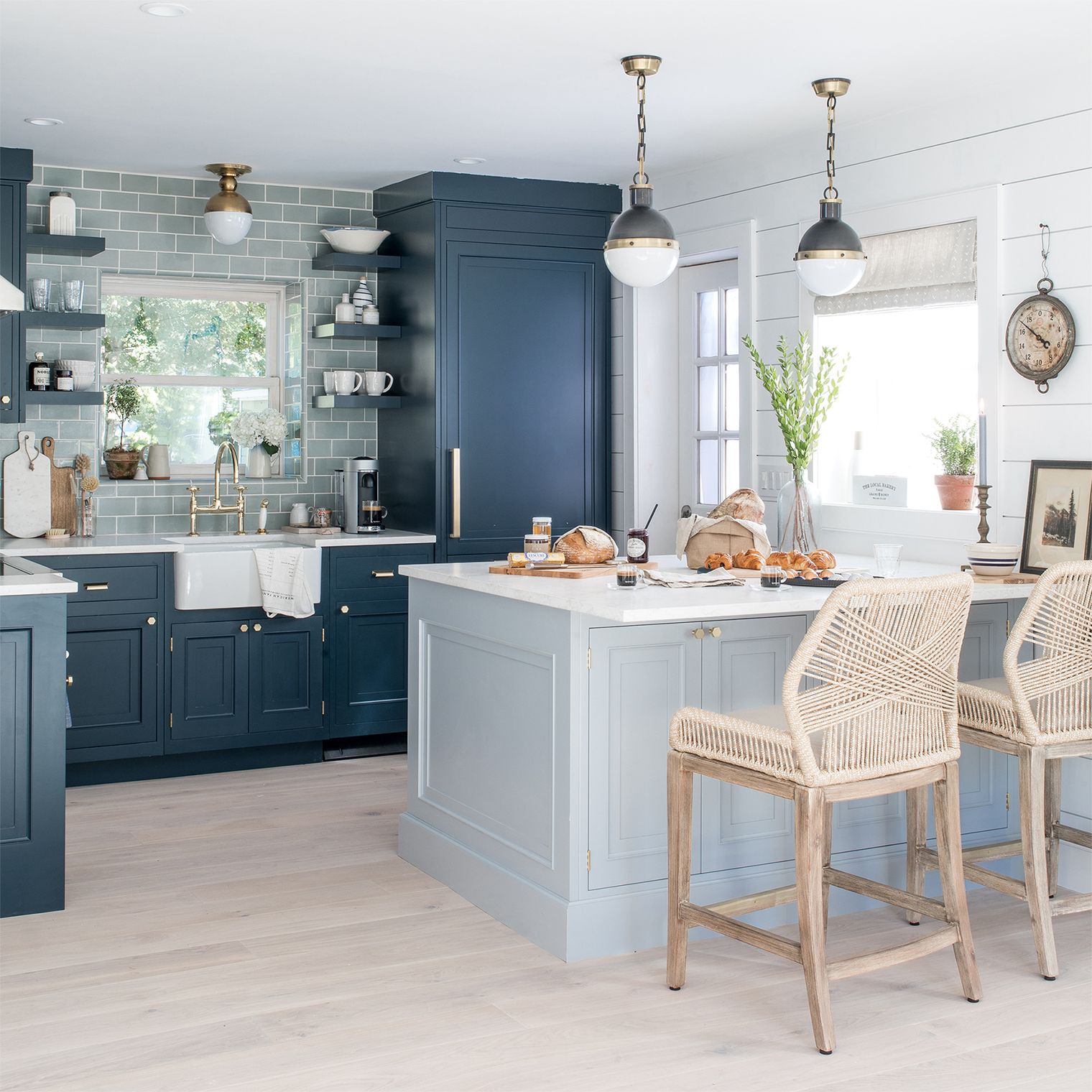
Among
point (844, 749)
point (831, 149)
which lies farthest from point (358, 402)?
point (844, 749)

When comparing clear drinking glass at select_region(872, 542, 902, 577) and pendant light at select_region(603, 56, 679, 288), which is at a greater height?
pendant light at select_region(603, 56, 679, 288)

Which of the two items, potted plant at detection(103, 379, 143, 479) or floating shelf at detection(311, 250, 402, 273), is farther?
floating shelf at detection(311, 250, 402, 273)

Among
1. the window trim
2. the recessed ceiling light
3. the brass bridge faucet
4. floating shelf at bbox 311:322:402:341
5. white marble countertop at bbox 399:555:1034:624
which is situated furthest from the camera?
floating shelf at bbox 311:322:402:341

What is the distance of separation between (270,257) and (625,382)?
174 cm

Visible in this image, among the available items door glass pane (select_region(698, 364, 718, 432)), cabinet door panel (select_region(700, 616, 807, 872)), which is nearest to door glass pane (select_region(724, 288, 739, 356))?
door glass pane (select_region(698, 364, 718, 432))

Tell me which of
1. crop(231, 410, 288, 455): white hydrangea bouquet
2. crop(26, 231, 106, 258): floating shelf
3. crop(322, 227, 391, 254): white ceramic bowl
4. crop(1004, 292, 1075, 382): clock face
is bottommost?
crop(231, 410, 288, 455): white hydrangea bouquet

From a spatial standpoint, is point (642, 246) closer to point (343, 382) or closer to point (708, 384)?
point (708, 384)

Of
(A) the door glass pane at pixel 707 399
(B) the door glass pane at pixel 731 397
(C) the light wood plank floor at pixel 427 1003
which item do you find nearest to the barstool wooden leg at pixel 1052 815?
(C) the light wood plank floor at pixel 427 1003

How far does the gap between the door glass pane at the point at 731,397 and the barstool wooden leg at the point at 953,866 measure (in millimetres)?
2754

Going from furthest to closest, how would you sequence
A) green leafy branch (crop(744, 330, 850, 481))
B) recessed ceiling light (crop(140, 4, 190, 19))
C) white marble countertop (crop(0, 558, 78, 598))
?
green leafy branch (crop(744, 330, 850, 481)), white marble countertop (crop(0, 558, 78, 598)), recessed ceiling light (crop(140, 4, 190, 19))

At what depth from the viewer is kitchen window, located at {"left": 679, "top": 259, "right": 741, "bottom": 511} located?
566cm

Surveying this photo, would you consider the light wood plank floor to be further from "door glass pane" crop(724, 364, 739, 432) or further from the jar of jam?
"door glass pane" crop(724, 364, 739, 432)

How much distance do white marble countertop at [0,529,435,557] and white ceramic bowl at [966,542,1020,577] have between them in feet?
8.48

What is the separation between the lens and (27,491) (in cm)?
562
